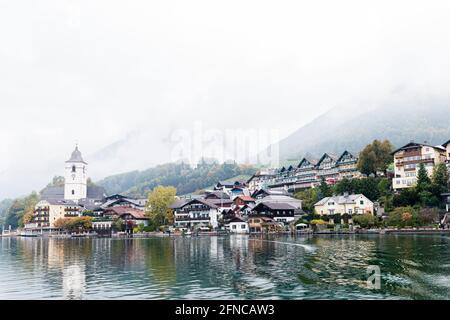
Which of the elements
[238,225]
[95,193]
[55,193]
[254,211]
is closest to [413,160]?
[254,211]

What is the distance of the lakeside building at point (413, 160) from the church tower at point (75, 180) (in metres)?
72.9

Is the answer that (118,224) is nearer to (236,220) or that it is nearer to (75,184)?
(236,220)

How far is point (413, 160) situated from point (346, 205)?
1043 centimetres

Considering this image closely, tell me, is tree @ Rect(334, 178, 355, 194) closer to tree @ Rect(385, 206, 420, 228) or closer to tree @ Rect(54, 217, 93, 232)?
tree @ Rect(385, 206, 420, 228)

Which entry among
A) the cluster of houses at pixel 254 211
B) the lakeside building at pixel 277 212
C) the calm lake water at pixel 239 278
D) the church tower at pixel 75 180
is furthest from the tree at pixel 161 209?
the calm lake water at pixel 239 278

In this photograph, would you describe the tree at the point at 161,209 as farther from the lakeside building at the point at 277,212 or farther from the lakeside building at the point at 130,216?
the lakeside building at the point at 277,212

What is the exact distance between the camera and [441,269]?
18094 mm

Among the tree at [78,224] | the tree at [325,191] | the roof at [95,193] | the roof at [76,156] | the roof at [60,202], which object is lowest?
the tree at [78,224]

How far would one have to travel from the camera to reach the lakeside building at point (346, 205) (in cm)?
5663

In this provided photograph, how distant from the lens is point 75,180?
348ft

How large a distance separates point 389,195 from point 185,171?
2970 inches
